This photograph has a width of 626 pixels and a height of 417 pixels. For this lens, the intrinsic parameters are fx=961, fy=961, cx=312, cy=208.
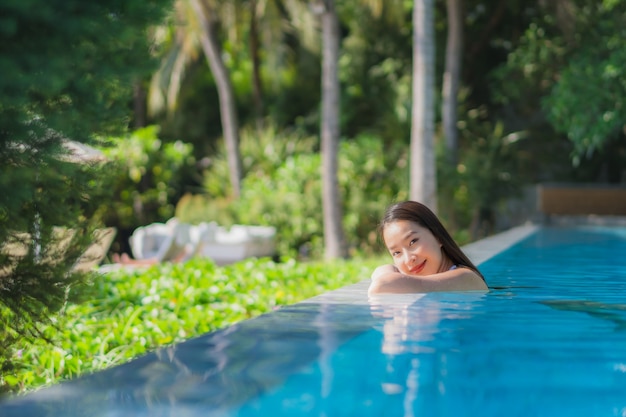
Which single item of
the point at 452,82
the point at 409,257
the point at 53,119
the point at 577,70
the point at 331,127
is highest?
the point at 577,70

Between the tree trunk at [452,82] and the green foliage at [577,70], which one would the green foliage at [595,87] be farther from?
the tree trunk at [452,82]

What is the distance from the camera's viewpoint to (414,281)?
5.59 metres

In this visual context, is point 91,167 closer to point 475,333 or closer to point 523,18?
point 475,333

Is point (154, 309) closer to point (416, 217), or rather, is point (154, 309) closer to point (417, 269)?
point (417, 269)

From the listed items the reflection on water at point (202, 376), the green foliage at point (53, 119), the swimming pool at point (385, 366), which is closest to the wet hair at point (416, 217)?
the swimming pool at point (385, 366)

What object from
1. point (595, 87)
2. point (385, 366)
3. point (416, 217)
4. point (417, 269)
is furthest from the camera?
point (595, 87)

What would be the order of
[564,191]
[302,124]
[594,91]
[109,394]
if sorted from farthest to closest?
[302,124] → [564,191] → [594,91] → [109,394]

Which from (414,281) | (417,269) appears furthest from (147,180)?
(414,281)

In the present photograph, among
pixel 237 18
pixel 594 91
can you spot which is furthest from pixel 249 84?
pixel 594 91

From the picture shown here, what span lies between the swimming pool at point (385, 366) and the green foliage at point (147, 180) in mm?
16381

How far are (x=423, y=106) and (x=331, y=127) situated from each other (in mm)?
1985

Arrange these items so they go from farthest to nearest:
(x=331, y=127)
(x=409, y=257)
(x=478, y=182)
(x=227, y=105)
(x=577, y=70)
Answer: (x=227, y=105), (x=478, y=182), (x=577, y=70), (x=331, y=127), (x=409, y=257)

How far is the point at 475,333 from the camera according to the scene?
456cm

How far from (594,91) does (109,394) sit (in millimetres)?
15860
